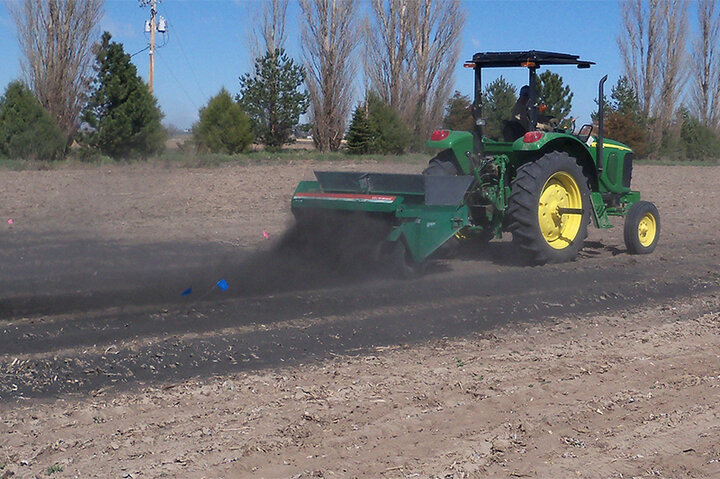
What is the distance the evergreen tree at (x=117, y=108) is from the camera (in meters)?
25.4

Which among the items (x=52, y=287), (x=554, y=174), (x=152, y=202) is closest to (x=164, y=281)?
(x=52, y=287)

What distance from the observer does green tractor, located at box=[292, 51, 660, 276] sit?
816cm

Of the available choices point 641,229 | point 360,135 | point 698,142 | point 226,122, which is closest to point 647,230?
point 641,229

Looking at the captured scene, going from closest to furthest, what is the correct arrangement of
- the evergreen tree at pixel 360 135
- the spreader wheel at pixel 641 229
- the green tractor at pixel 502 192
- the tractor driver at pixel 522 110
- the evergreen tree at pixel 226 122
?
1. the green tractor at pixel 502 192
2. the tractor driver at pixel 522 110
3. the spreader wheel at pixel 641 229
4. the evergreen tree at pixel 226 122
5. the evergreen tree at pixel 360 135

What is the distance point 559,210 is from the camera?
936 centimetres

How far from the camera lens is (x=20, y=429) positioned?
4.34m

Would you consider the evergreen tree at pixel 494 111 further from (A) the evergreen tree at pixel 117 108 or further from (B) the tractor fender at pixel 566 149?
(A) the evergreen tree at pixel 117 108

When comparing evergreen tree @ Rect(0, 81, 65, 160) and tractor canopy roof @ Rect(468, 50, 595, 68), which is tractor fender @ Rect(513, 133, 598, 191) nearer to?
tractor canopy roof @ Rect(468, 50, 595, 68)

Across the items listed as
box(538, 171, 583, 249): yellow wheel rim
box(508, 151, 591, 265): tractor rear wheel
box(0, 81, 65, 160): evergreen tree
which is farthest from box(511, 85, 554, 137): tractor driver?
box(0, 81, 65, 160): evergreen tree

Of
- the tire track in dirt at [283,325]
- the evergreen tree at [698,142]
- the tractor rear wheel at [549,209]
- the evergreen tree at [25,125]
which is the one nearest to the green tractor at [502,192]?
the tractor rear wheel at [549,209]

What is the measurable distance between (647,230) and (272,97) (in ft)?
79.9

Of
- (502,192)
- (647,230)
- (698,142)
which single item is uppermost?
(698,142)

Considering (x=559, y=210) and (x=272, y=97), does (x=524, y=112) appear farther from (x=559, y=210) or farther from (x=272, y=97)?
(x=272, y=97)

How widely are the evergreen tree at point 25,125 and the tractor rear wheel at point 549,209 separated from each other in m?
16.8
